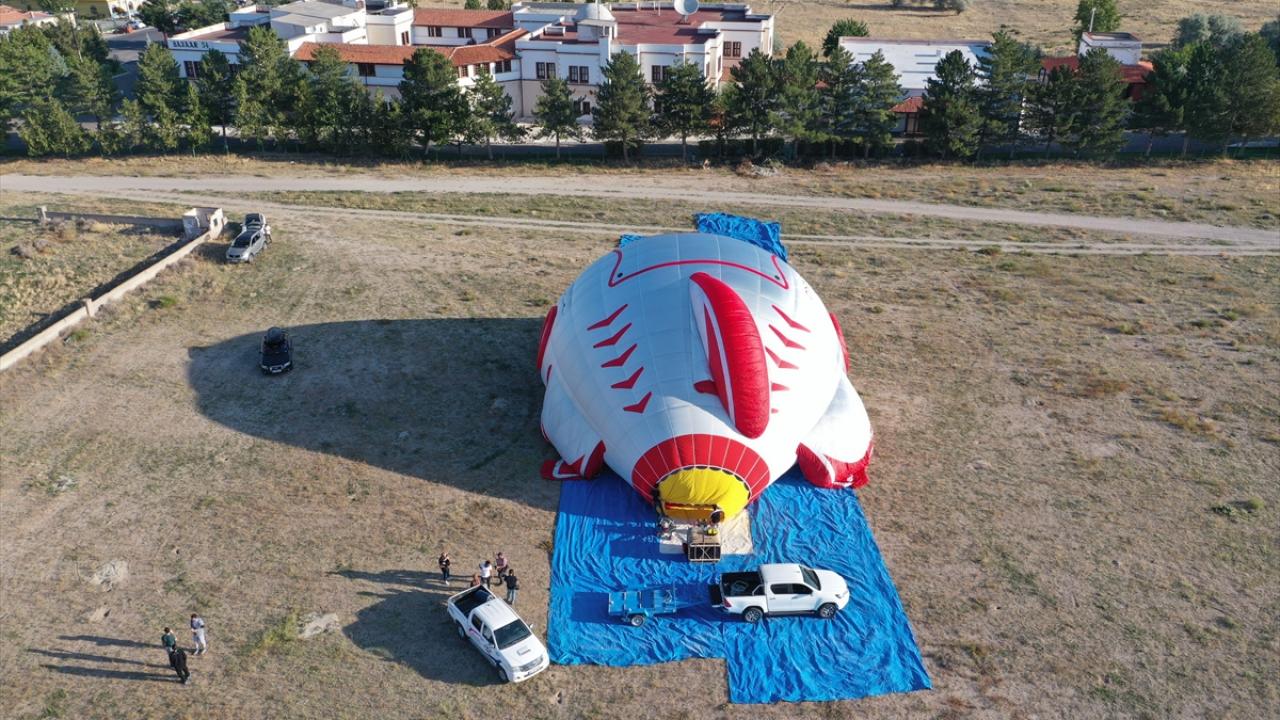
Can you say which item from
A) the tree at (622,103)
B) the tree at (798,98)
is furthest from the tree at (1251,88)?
the tree at (622,103)

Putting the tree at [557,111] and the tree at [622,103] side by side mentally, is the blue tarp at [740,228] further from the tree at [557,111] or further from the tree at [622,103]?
the tree at [557,111]

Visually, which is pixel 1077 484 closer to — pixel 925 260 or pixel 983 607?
pixel 983 607

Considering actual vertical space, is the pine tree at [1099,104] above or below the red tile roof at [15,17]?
below

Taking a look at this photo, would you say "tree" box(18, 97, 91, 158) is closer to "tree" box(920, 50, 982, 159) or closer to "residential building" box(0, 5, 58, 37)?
"residential building" box(0, 5, 58, 37)

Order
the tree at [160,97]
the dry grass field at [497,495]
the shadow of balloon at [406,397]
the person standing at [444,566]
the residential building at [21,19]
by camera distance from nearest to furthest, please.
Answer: the dry grass field at [497,495]
the person standing at [444,566]
the shadow of balloon at [406,397]
the tree at [160,97]
the residential building at [21,19]

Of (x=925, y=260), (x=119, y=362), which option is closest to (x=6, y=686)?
(x=119, y=362)

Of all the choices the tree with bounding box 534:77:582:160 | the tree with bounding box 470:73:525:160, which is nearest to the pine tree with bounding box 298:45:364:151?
the tree with bounding box 470:73:525:160
